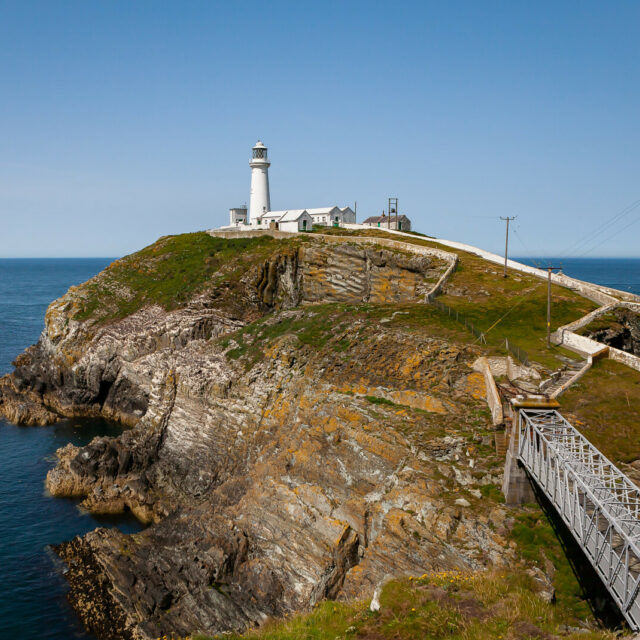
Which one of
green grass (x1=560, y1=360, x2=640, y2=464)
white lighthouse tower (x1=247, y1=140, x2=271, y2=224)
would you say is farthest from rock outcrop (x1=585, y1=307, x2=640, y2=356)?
white lighthouse tower (x1=247, y1=140, x2=271, y2=224)

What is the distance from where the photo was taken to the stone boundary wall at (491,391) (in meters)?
27.4

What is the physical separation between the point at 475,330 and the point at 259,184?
5942 cm

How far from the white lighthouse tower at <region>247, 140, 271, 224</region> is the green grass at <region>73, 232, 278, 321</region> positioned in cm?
1005

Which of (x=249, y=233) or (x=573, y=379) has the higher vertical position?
(x=249, y=233)

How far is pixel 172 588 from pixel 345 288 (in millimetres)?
41114

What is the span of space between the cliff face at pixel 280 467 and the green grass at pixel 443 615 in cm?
443

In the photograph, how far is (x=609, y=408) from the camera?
2780 centimetres

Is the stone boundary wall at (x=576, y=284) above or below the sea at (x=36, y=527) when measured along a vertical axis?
above

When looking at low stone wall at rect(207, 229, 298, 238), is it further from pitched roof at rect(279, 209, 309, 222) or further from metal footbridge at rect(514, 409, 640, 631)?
metal footbridge at rect(514, 409, 640, 631)

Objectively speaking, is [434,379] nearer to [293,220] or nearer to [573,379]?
[573,379]

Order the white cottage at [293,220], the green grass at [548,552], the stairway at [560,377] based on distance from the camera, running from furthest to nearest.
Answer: the white cottage at [293,220] < the stairway at [560,377] < the green grass at [548,552]

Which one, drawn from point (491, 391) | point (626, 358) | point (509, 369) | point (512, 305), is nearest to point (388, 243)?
point (512, 305)

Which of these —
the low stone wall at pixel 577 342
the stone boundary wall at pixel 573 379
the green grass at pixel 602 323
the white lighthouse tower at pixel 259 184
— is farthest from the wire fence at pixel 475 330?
the white lighthouse tower at pixel 259 184

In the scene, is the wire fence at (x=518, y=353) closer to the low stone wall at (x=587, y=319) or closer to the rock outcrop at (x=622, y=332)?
the low stone wall at (x=587, y=319)
